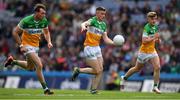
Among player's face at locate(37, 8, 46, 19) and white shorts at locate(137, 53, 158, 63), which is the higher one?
player's face at locate(37, 8, 46, 19)

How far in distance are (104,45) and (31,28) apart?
16.9m

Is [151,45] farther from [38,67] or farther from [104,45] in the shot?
[104,45]

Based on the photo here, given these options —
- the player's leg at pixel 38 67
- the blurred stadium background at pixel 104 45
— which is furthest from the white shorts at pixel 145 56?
the blurred stadium background at pixel 104 45

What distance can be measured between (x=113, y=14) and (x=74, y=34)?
8.48ft

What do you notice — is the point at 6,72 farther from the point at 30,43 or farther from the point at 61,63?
the point at 30,43

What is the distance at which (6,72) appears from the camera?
40.0 m

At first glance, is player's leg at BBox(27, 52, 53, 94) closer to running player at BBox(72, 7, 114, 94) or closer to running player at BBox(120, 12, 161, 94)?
running player at BBox(72, 7, 114, 94)

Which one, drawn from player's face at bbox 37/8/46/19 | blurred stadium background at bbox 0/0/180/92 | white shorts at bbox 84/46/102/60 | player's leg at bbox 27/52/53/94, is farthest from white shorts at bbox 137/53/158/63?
blurred stadium background at bbox 0/0/180/92

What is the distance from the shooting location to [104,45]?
131 ft

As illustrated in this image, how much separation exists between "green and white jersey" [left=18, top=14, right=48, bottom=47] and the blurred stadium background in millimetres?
10408

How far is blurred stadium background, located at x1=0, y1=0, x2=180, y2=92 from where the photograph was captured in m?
34.4

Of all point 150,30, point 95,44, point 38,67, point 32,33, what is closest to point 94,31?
point 95,44

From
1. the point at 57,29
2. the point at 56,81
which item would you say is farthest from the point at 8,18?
the point at 56,81

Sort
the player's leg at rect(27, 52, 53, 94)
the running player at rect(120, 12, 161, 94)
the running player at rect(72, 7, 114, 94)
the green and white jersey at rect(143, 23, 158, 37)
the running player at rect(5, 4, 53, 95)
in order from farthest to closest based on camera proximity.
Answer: the green and white jersey at rect(143, 23, 158, 37) < the running player at rect(120, 12, 161, 94) < the running player at rect(72, 7, 114, 94) < the running player at rect(5, 4, 53, 95) < the player's leg at rect(27, 52, 53, 94)
